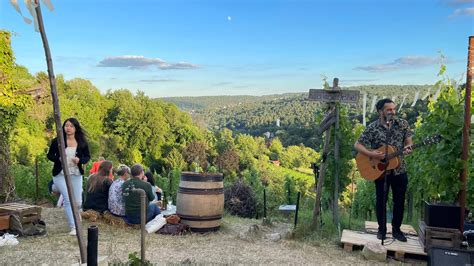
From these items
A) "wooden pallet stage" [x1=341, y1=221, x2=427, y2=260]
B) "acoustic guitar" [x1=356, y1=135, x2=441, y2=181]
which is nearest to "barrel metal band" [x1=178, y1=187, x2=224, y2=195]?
"wooden pallet stage" [x1=341, y1=221, x2=427, y2=260]

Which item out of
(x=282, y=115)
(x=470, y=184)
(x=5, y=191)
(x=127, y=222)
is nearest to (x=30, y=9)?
(x=127, y=222)

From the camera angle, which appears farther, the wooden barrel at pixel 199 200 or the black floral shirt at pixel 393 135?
the wooden barrel at pixel 199 200

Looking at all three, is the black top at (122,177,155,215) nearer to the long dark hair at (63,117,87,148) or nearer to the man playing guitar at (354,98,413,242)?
the long dark hair at (63,117,87,148)

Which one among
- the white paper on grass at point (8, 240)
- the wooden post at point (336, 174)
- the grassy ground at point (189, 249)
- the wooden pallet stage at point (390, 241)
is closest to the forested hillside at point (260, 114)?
the wooden post at point (336, 174)

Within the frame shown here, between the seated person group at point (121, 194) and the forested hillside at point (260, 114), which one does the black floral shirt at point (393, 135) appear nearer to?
the seated person group at point (121, 194)

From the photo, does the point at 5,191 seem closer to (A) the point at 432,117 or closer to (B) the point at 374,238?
(B) the point at 374,238

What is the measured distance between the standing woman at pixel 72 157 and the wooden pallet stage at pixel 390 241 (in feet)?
10.4

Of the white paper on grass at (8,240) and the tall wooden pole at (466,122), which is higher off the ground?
the tall wooden pole at (466,122)

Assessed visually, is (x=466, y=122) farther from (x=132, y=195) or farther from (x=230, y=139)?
(x=230, y=139)

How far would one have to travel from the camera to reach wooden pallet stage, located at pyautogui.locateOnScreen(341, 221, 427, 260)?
5.00 m

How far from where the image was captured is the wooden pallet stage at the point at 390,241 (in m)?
5.00

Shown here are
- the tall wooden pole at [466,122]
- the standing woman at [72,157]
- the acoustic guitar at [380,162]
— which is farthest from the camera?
the standing woman at [72,157]

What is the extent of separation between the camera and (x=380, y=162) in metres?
5.20

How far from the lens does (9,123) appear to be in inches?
324
